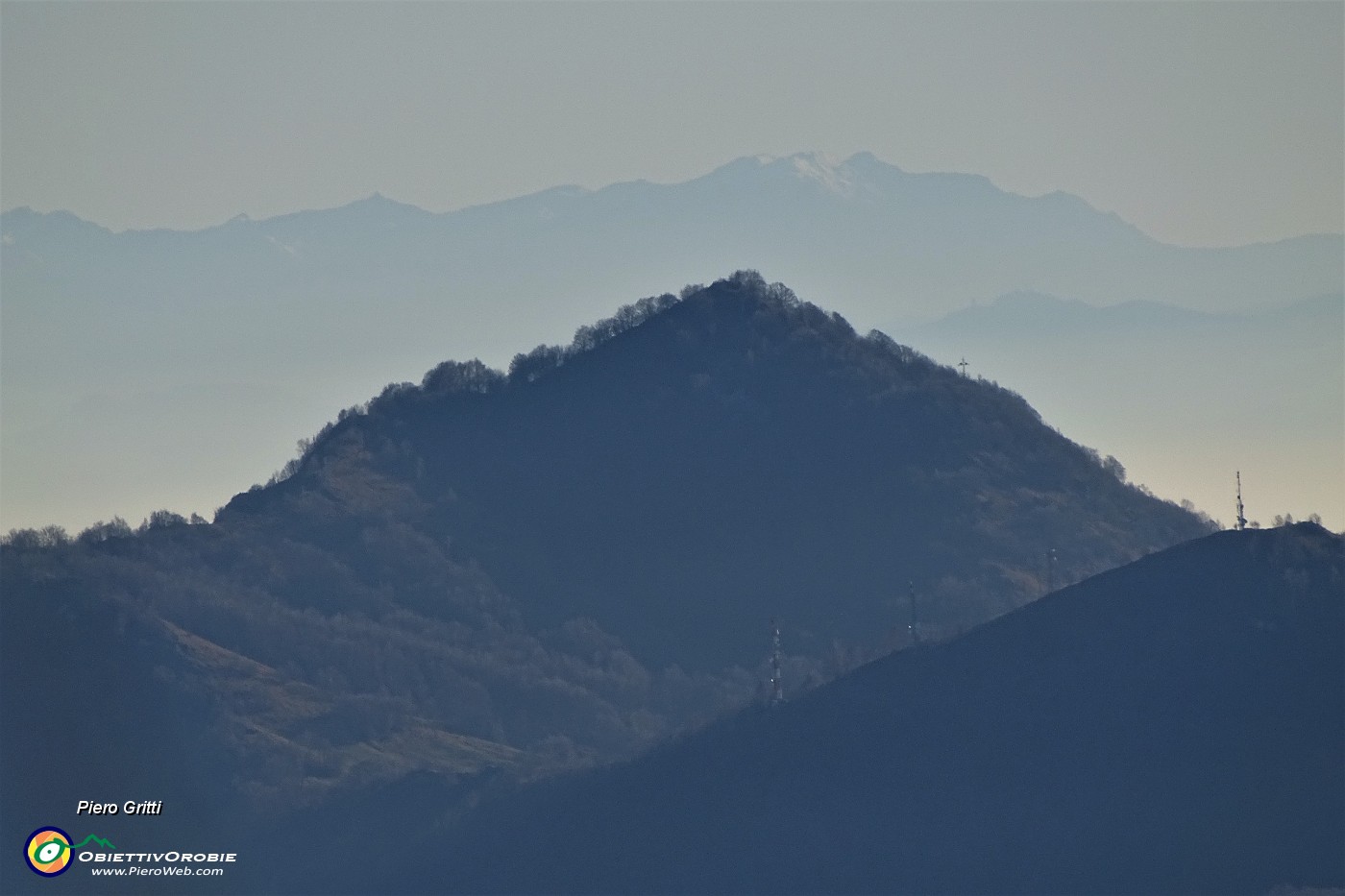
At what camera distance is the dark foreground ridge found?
17838 cm

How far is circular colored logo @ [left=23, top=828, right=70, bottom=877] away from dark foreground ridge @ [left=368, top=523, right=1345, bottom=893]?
2013cm

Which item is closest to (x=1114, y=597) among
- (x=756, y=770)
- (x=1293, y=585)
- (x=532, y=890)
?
(x=1293, y=585)

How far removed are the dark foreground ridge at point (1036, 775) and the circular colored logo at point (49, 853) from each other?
2013cm

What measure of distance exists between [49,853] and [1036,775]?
59.9 m

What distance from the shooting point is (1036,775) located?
608 feet

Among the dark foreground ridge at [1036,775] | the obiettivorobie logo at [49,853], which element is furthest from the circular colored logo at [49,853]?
the dark foreground ridge at [1036,775]

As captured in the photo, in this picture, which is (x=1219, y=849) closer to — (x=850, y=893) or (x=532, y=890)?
(x=850, y=893)

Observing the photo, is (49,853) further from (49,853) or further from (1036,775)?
(1036,775)

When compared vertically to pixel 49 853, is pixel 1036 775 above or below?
above

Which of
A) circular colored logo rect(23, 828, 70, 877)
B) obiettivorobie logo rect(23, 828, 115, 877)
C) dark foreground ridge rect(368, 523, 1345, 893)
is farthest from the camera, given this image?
obiettivorobie logo rect(23, 828, 115, 877)

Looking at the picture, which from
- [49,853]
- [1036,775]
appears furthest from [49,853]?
[1036,775]

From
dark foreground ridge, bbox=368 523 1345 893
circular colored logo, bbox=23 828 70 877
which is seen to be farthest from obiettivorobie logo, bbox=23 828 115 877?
dark foreground ridge, bbox=368 523 1345 893

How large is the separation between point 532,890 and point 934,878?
80.5 feet

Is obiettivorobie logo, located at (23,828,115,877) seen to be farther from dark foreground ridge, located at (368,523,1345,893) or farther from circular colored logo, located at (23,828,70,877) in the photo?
dark foreground ridge, located at (368,523,1345,893)
